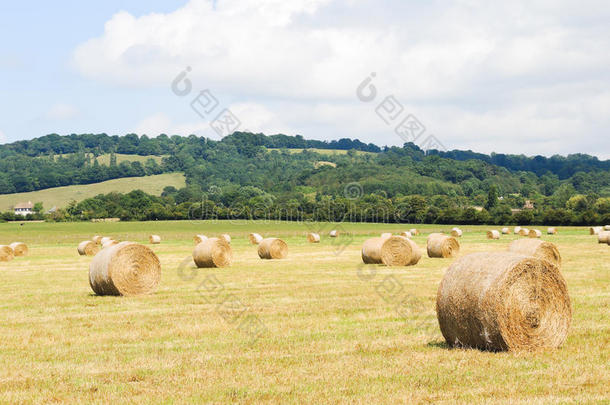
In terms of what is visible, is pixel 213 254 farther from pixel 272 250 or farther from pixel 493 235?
pixel 493 235

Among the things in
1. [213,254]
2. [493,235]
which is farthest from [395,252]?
[493,235]

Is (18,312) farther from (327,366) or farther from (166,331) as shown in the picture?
(327,366)

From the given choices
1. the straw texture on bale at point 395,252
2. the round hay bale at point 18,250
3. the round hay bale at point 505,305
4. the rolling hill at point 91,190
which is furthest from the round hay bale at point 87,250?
the rolling hill at point 91,190

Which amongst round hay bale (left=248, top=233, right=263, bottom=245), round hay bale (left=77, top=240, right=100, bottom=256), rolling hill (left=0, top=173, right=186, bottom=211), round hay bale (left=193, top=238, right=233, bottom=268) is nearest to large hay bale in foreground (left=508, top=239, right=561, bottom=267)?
round hay bale (left=193, top=238, right=233, bottom=268)

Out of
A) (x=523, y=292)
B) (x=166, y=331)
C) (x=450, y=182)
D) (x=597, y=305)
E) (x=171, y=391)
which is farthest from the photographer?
(x=450, y=182)

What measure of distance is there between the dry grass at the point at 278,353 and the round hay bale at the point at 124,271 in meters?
0.55

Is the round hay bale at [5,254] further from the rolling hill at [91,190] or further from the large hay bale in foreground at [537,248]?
the rolling hill at [91,190]

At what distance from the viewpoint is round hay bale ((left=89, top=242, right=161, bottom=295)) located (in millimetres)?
21469

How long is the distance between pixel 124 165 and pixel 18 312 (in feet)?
611

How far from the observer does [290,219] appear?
10750 cm

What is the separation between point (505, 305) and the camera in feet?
38.8

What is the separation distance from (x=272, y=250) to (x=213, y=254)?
7.29 metres

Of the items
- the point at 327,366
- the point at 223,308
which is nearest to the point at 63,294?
the point at 223,308

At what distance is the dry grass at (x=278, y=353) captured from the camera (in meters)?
9.45
